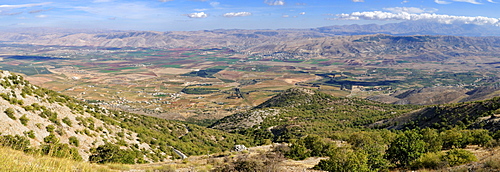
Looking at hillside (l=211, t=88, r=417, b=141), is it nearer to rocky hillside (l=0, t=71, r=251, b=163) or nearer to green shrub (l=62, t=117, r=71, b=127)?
rocky hillside (l=0, t=71, r=251, b=163)

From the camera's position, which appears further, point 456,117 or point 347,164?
point 456,117

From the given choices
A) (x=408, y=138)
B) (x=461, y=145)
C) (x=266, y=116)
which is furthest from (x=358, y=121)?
(x=408, y=138)

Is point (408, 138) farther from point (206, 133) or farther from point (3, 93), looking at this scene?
point (3, 93)

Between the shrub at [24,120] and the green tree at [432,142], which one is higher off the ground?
the shrub at [24,120]

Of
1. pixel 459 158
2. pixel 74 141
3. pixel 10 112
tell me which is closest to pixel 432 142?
pixel 459 158

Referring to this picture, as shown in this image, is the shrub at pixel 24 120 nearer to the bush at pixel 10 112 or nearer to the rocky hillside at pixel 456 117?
the bush at pixel 10 112

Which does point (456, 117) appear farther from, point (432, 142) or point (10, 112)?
point (10, 112)

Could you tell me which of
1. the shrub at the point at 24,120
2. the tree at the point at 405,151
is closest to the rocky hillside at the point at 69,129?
the shrub at the point at 24,120

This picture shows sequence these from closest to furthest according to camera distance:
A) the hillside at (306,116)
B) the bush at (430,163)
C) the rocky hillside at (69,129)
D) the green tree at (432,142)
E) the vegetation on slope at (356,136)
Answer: the bush at (430,163) → the vegetation on slope at (356,136) → the rocky hillside at (69,129) → the green tree at (432,142) → the hillside at (306,116)

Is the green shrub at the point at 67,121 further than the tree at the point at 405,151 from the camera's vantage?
Yes
